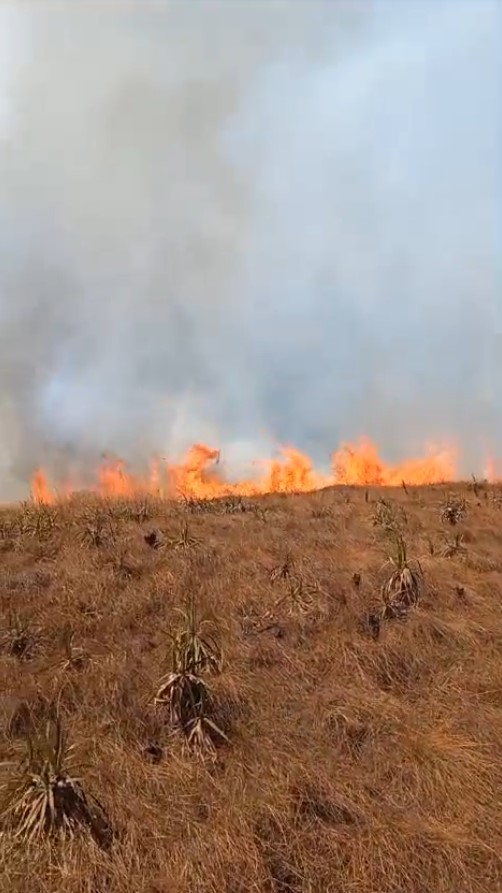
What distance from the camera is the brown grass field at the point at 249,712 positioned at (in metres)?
5.39

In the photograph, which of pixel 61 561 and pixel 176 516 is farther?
pixel 176 516

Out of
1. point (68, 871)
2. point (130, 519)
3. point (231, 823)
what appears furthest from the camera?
point (130, 519)

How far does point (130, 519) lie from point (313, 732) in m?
8.38

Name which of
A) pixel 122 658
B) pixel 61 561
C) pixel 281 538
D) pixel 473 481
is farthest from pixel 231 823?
pixel 473 481

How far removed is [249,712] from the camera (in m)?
7.64

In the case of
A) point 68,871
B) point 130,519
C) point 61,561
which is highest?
point 130,519

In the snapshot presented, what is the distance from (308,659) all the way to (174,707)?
2.24m

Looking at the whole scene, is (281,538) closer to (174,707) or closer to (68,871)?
(174,707)

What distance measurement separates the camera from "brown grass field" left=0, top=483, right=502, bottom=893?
17.7ft

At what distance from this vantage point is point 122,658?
8.52 m

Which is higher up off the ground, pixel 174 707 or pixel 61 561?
pixel 61 561

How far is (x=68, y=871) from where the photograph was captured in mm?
5070

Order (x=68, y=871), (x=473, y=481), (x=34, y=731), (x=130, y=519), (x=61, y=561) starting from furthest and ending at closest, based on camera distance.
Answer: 1. (x=473, y=481)
2. (x=130, y=519)
3. (x=61, y=561)
4. (x=34, y=731)
5. (x=68, y=871)

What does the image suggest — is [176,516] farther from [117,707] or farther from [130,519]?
[117,707]
